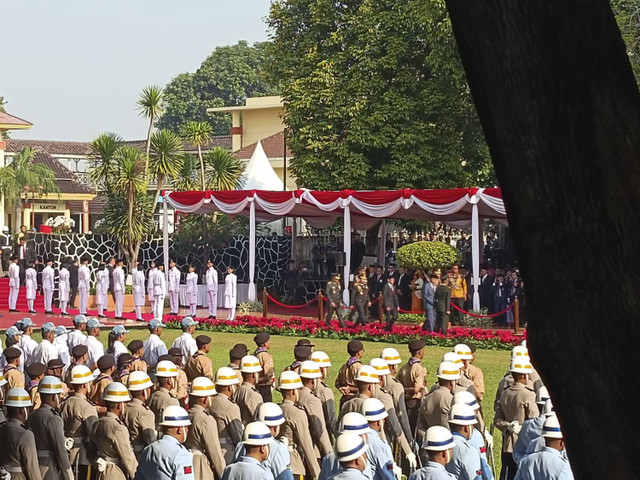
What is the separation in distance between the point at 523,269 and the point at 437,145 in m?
34.2

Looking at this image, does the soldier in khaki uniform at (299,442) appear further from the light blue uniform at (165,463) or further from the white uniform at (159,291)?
the white uniform at (159,291)

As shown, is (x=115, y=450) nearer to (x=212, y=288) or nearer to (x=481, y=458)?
(x=481, y=458)

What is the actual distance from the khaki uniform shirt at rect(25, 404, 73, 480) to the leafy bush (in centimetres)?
2116

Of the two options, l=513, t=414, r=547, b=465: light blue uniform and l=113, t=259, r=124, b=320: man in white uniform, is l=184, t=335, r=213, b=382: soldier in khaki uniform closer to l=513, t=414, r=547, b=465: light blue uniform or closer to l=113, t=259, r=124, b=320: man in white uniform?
l=513, t=414, r=547, b=465: light blue uniform

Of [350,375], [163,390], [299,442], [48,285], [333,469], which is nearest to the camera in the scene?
[333,469]

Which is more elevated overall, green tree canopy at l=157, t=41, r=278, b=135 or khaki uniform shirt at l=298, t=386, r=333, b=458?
green tree canopy at l=157, t=41, r=278, b=135

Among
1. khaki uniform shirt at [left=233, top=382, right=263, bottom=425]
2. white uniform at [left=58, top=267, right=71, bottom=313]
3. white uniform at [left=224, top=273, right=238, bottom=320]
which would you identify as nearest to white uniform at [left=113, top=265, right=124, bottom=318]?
white uniform at [left=58, top=267, right=71, bottom=313]

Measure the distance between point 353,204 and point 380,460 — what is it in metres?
21.8

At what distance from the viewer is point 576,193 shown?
304 cm

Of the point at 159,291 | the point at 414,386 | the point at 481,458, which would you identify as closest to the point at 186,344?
the point at 414,386

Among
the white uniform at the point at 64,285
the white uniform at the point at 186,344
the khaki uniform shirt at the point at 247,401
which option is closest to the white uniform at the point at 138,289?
the white uniform at the point at 64,285

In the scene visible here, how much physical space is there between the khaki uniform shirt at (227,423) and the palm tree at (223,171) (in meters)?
31.0

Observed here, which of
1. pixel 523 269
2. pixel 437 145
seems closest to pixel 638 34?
pixel 437 145

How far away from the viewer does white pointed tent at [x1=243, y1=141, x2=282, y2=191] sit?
42.2 metres
